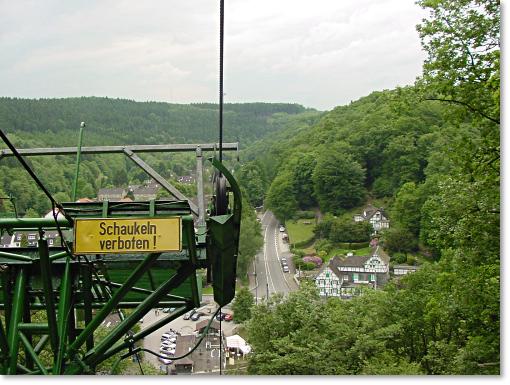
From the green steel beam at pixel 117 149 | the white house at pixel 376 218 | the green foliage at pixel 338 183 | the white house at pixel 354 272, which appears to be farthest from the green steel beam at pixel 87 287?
the green foliage at pixel 338 183

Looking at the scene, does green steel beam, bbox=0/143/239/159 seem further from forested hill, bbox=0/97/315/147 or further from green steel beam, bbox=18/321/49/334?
forested hill, bbox=0/97/315/147

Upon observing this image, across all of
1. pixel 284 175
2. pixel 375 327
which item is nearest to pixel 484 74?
pixel 375 327

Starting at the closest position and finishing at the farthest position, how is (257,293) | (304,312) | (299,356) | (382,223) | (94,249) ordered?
(94,249) → (299,356) → (304,312) → (257,293) → (382,223)

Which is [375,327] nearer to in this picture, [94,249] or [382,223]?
[94,249]

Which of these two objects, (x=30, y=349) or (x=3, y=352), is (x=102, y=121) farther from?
(x=3, y=352)

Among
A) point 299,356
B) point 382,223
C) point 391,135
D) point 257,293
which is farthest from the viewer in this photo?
point 391,135

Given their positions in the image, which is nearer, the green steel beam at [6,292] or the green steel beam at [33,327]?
the green steel beam at [33,327]

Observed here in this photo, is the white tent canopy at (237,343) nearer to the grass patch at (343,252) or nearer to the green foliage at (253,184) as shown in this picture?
the grass patch at (343,252)
